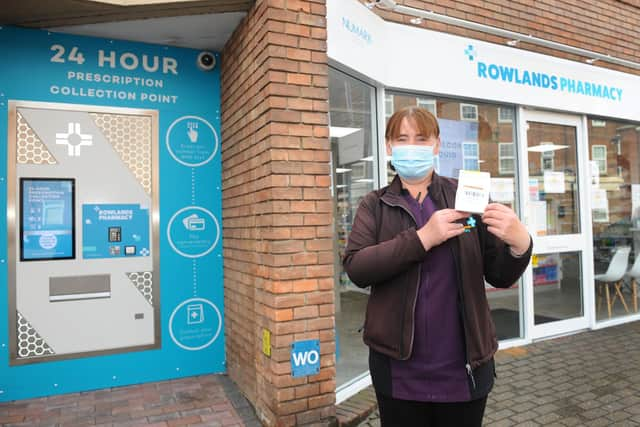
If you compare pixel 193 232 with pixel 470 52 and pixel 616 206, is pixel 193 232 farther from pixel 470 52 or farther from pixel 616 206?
pixel 616 206

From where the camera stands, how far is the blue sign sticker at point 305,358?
3.41 metres

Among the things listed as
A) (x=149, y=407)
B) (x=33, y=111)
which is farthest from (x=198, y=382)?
(x=33, y=111)

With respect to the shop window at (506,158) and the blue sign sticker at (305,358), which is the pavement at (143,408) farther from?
the shop window at (506,158)

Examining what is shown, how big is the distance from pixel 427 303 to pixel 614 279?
633cm

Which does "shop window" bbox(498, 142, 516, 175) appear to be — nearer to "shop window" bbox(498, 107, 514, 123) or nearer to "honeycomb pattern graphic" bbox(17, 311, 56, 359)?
"shop window" bbox(498, 107, 514, 123)

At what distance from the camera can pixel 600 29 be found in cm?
657

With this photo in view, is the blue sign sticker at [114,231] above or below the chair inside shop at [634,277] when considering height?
above

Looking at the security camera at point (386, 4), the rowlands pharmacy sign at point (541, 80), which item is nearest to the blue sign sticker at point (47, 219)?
the security camera at point (386, 4)

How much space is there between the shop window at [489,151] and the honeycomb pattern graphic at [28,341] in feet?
13.6

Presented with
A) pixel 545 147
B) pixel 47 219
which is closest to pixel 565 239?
pixel 545 147

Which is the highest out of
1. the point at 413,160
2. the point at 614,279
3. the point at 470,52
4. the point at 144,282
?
the point at 470,52

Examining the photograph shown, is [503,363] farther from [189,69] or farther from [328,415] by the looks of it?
[189,69]

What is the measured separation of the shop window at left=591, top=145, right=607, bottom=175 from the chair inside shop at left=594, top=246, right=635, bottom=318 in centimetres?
119

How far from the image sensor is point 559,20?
6133mm
